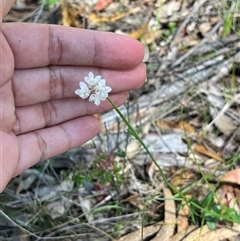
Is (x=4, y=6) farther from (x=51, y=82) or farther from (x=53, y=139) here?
(x=53, y=139)

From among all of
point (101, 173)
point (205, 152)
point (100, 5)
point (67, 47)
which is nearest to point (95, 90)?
point (67, 47)

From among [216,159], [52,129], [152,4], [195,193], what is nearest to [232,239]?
[195,193]

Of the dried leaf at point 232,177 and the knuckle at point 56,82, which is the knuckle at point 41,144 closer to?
the knuckle at point 56,82

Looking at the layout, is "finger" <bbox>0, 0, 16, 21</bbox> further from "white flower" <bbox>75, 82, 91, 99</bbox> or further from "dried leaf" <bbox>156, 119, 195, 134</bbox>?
"dried leaf" <bbox>156, 119, 195, 134</bbox>

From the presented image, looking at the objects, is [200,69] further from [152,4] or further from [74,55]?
[74,55]

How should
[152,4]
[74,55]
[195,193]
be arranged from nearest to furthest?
[74,55] → [195,193] → [152,4]

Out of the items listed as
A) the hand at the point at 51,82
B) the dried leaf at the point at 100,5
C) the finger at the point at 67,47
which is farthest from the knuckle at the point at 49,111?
the dried leaf at the point at 100,5
